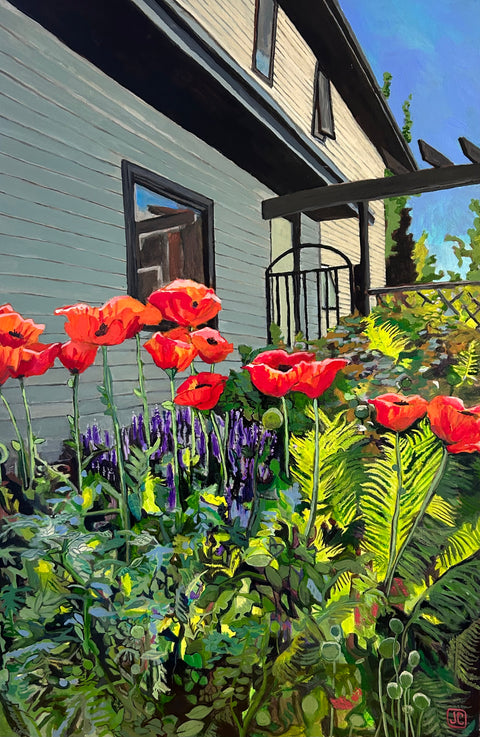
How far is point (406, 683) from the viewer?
79cm

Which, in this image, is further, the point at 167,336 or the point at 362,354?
the point at 362,354

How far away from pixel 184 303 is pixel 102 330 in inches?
6.5

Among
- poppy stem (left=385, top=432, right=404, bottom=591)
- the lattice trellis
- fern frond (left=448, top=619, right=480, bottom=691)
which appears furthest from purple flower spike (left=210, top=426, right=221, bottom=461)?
the lattice trellis

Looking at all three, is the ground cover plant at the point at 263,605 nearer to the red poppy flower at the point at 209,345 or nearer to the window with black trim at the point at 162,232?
the red poppy flower at the point at 209,345


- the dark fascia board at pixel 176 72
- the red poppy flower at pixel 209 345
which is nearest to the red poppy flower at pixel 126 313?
the red poppy flower at pixel 209 345

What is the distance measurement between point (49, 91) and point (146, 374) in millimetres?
1476

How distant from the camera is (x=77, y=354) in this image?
1.12 m

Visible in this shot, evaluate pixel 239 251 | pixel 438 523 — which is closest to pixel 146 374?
pixel 239 251

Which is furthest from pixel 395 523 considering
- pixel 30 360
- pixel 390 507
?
pixel 30 360

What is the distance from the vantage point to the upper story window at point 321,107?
702cm

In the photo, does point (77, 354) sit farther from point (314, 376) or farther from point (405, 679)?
point (405, 679)

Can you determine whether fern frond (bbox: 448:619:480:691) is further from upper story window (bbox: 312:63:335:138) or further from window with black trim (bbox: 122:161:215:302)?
upper story window (bbox: 312:63:335:138)

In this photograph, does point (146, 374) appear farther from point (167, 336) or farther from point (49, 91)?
point (167, 336)

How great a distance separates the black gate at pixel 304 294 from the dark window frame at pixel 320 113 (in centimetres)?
148
